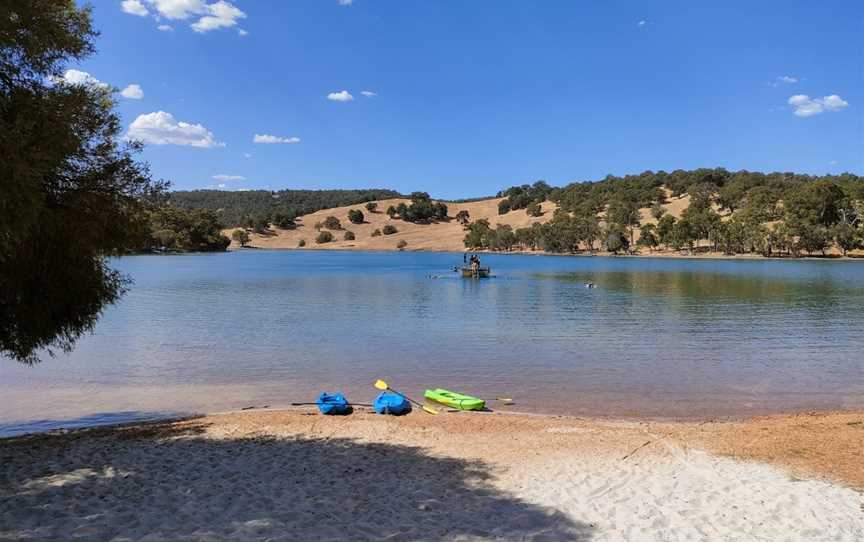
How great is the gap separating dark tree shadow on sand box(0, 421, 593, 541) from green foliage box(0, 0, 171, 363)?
2.36 meters

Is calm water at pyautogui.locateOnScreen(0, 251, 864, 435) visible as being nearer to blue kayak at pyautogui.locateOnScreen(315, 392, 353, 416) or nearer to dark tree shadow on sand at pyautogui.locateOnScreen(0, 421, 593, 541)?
blue kayak at pyautogui.locateOnScreen(315, 392, 353, 416)

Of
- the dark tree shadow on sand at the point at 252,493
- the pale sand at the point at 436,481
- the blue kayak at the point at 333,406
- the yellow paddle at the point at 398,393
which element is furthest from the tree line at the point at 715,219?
the dark tree shadow on sand at the point at 252,493

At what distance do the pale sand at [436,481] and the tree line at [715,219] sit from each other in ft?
410

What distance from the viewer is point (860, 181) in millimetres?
141000

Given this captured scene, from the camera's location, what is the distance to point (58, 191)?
9.31 m

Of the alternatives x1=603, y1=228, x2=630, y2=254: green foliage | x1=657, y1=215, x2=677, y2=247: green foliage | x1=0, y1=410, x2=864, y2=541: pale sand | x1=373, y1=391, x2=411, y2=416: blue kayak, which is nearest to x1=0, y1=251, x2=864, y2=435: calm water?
x1=373, y1=391, x2=411, y2=416: blue kayak

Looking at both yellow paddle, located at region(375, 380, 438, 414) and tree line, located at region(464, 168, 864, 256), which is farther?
tree line, located at region(464, 168, 864, 256)

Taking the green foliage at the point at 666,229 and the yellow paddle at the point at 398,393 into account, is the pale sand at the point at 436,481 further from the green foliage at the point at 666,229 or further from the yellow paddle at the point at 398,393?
the green foliage at the point at 666,229

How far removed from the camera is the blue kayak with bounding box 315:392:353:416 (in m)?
14.8

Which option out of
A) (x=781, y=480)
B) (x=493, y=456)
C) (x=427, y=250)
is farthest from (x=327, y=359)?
(x=427, y=250)

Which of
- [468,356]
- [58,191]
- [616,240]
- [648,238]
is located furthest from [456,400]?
[616,240]

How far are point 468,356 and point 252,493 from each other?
15079mm

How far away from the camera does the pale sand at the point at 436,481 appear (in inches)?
301

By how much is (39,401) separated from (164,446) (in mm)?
7312
